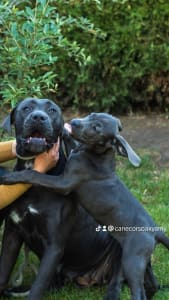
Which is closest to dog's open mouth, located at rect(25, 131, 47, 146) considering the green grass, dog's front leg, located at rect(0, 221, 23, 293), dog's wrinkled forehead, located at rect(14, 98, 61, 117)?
dog's wrinkled forehead, located at rect(14, 98, 61, 117)

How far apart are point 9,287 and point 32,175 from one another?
0.97 metres

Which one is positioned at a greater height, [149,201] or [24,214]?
[24,214]

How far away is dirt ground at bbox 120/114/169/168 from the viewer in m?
7.46

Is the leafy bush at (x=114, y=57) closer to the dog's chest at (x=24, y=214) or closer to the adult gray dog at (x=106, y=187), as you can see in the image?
the dog's chest at (x=24, y=214)

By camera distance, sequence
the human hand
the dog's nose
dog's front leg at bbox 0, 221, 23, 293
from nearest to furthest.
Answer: the dog's nose → the human hand → dog's front leg at bbox 0, 221, 23, 293

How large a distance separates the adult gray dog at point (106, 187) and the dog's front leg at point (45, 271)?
0.31m

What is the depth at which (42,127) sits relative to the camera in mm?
3912

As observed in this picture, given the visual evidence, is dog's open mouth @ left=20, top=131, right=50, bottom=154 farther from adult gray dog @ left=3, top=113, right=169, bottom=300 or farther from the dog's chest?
the dog's chest

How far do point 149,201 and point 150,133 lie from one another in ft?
6.24

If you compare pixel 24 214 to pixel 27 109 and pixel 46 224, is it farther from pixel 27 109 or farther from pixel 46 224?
pixel 27 109

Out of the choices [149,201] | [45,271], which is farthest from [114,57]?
[45,271]

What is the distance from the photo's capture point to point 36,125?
390 centimetres

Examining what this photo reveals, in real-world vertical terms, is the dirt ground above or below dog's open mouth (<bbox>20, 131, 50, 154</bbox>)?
below

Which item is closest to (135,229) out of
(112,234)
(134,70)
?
(112,234)
